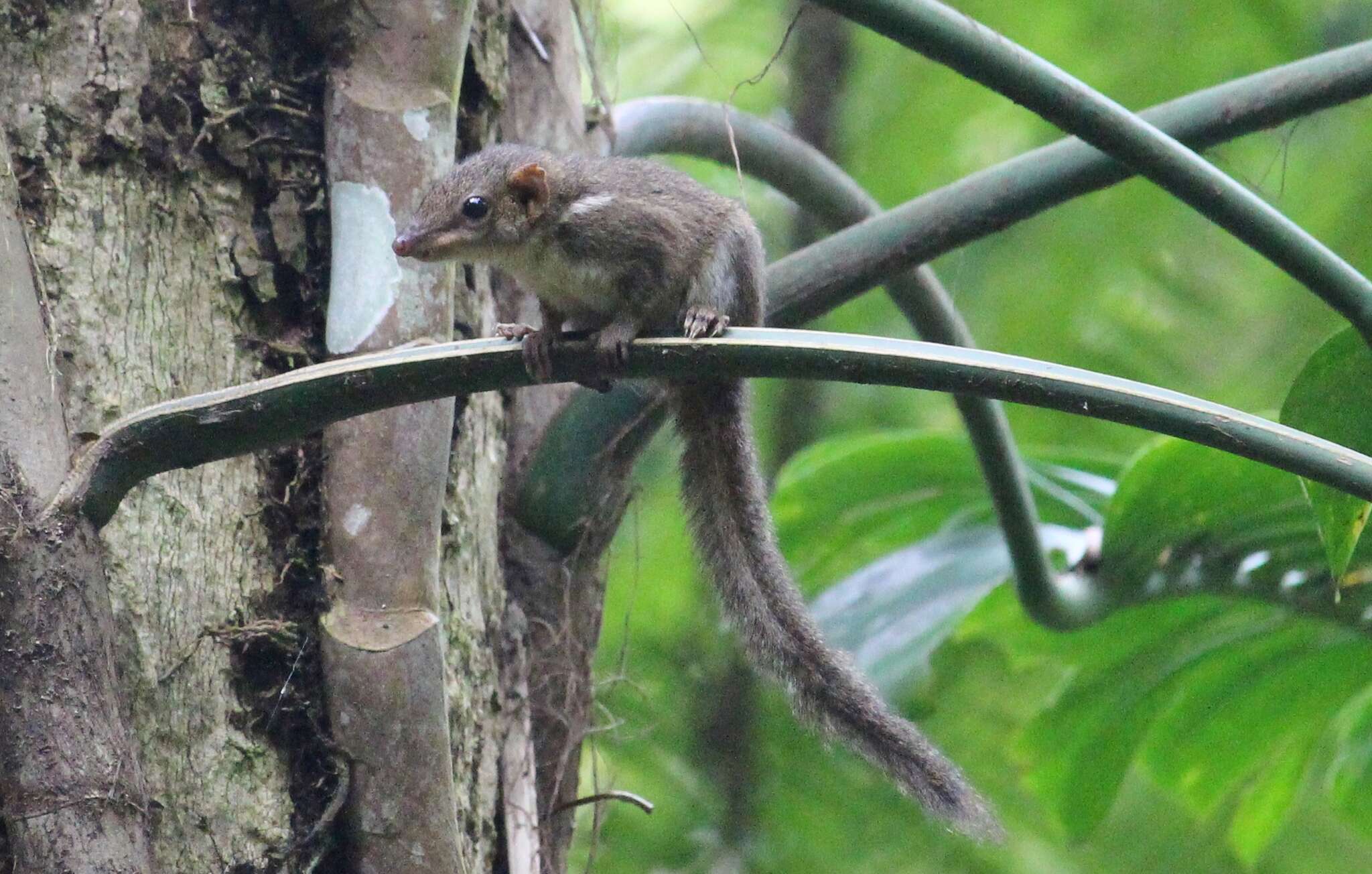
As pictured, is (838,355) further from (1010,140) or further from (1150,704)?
(1010,140)

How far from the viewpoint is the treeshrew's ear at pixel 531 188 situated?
2.66 m

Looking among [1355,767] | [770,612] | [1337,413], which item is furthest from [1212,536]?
[770,612]

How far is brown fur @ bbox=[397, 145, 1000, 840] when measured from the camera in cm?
258

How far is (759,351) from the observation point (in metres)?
1.62

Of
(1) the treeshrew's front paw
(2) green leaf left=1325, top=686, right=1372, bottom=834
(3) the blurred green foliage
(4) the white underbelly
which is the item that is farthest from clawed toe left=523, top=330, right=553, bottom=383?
(2) green leaf left=1325, top=686, right=1372, bottom=834

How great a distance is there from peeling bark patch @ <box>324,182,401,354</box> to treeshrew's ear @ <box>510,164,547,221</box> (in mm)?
400

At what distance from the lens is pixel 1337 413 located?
2320 mm

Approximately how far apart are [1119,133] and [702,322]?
2.74ft

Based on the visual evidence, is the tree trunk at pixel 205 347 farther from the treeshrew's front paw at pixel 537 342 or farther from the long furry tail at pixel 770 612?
the long furry tail at pixel 770 612

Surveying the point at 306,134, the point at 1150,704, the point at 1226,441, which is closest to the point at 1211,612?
the point at 1150,704

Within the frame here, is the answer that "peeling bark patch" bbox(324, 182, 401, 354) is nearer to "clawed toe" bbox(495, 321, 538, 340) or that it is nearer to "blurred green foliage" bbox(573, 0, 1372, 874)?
"clawed toe" bbox(495, 321, 538, 340)

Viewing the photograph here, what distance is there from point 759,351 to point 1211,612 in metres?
2.88

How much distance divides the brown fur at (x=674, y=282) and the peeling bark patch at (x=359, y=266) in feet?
0.75

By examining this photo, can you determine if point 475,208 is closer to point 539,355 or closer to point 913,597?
point 539,355
